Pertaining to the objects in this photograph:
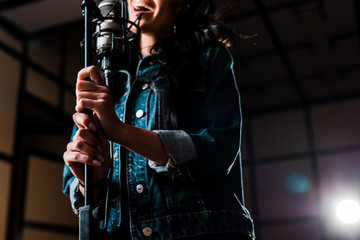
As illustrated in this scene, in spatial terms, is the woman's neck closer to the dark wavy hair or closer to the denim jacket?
the dark wavy hair

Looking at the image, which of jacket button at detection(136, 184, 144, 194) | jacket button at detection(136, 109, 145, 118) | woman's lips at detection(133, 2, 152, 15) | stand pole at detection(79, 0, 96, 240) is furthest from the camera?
woman's lips at detection(133, 2, 152, 15)

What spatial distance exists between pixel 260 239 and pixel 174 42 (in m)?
5.59

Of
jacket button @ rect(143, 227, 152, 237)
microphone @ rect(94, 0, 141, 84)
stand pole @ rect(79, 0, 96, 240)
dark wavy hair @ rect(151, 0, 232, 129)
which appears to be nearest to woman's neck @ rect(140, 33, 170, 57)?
dark wavy hair @ rect(151, 0, 232, 129)

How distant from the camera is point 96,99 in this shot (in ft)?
2.79

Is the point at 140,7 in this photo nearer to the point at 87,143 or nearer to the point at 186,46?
the point at 186,46

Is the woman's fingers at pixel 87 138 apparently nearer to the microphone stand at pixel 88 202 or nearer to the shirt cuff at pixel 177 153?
the microphone stand at pixel 88 202

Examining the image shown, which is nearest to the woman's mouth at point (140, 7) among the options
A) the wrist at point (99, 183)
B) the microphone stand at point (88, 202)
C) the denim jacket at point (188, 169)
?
the denim jacket at point (188, 169)

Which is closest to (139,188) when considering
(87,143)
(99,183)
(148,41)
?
(99,183)

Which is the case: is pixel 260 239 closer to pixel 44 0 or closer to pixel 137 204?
pixel 44 0

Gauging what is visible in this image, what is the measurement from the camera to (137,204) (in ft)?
3.19

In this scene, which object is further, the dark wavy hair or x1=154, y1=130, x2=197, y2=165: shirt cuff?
the dark wavy hair

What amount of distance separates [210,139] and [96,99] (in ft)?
0.85

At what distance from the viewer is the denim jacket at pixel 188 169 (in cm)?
95

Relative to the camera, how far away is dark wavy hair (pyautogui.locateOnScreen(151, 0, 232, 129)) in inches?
42.9
